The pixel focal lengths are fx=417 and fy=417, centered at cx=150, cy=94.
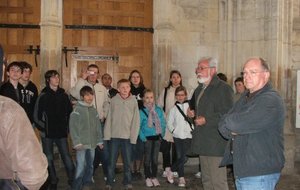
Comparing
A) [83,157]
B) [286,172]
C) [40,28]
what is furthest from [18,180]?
[286,172]

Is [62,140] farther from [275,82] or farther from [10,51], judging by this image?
[275,82]

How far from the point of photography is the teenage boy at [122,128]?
6.07m

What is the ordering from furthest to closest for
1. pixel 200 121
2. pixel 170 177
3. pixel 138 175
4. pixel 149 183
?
1. pixel 138 175
2. pixel 170 177
3. pixel 149 183
4. pixel 200 121

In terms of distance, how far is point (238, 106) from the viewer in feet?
11.6

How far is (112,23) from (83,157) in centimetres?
310

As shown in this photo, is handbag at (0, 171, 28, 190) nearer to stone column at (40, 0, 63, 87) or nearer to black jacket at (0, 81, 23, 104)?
black jacket at (0, 81, 23, 104)

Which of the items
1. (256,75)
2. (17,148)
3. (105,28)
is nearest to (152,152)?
(105,28)

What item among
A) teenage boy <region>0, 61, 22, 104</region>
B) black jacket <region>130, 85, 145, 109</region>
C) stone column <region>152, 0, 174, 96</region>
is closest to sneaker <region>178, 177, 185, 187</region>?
black jacket <region>130, 85, 145, 109</region>

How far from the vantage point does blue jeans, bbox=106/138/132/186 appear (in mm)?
6047

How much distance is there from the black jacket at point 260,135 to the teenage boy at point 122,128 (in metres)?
2.91

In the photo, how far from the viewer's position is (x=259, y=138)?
3258 millimetres

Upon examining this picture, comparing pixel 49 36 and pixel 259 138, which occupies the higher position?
pixel 49 36

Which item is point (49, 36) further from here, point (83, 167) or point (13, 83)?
point (83, 167)

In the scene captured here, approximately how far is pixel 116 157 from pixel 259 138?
3198mm
